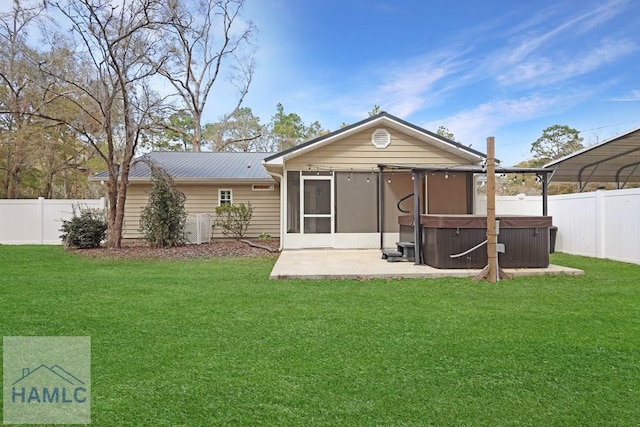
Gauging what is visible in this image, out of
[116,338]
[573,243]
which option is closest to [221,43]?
[573,243]

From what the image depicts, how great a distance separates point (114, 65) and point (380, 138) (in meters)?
6.94

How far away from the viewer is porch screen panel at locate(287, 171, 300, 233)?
10719mm

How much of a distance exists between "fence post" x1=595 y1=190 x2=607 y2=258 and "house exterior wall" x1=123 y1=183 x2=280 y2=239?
9.38m

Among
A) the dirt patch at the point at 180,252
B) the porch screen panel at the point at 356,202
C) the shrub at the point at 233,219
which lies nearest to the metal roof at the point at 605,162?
the porch screen panel at the point at 356,202

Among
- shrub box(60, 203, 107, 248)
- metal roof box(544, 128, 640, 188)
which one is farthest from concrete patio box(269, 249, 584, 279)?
shrub box(60, 203, 107, 248)

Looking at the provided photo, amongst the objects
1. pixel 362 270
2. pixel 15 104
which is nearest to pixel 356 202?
pixel 362 270

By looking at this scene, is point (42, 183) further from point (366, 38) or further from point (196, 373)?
point (196, 373)

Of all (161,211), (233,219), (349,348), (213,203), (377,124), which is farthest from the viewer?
(213,203)

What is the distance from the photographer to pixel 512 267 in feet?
24.8

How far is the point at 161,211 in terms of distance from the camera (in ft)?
36.2

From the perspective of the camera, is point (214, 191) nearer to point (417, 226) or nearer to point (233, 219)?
point (233, 219)

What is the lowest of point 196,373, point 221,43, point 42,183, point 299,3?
point 196,373

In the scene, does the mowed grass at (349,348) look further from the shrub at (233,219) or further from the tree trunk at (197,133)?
the tree trunk at (197,133)

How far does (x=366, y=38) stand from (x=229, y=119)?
47.6 ft
